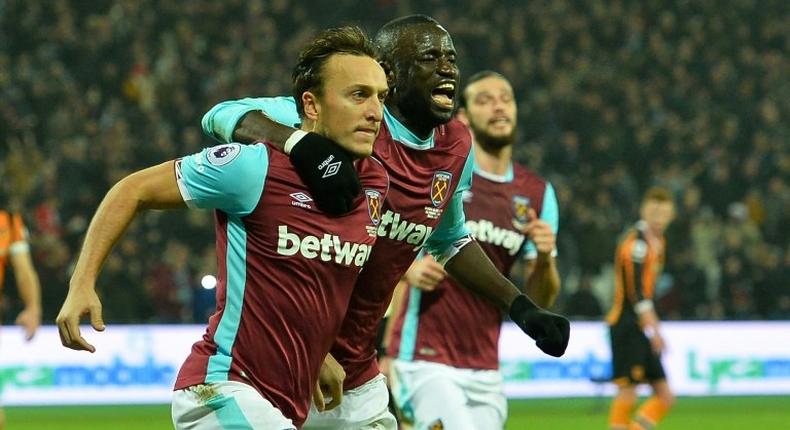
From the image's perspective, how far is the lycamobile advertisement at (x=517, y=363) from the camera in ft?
46.0

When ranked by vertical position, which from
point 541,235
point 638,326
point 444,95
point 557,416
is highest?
point 444,95

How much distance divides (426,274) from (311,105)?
220 cm

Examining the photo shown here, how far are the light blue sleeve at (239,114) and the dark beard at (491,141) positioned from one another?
2208mm

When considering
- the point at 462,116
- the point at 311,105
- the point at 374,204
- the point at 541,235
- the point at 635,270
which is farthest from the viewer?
the point at 635,270

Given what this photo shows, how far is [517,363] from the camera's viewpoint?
14961 mm

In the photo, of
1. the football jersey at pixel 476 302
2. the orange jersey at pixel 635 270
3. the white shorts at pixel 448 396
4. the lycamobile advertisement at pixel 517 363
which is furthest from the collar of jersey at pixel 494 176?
the lycamobile advertisement at pixel 517 363

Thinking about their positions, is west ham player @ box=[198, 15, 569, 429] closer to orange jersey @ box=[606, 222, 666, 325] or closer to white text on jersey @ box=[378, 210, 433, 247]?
white text on jersey @ box=[378, 210, 433, 247]

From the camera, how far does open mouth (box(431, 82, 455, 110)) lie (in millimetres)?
4934

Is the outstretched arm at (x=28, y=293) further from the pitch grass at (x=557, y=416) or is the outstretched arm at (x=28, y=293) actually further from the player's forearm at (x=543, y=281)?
the player's forearm at (x=543, y=281)

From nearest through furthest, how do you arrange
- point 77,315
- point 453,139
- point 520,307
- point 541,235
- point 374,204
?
point 77,315, point 374,204, point 520,307, point 453,139, point 541,235

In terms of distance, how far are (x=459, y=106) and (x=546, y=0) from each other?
16.3 metres

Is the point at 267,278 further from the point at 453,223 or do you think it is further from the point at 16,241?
the point at 16,241

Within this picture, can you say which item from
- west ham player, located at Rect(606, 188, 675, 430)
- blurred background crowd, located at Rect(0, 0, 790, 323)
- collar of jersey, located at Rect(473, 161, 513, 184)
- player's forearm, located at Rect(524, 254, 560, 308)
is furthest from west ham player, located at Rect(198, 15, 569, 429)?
blurred background crowd, located at Rect(0, 0, 790, 323)

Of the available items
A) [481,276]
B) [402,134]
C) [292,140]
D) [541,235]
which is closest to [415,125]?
[402,134]
